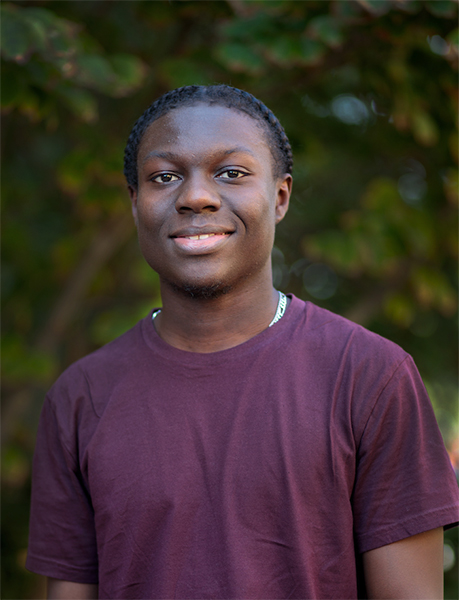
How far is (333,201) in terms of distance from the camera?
5074mm

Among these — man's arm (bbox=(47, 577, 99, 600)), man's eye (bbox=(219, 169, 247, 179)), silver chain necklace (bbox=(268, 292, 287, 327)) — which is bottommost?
man's arm (bbox=(47, 577, 99, 600))

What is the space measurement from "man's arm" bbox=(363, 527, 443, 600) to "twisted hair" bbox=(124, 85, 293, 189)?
3.74 ft

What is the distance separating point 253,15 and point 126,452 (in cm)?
241

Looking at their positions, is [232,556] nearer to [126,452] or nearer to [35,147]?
[126,452]

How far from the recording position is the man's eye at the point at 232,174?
1850mm

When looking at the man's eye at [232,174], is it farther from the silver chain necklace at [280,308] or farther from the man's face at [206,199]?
the silver chain necklace at [280,308]

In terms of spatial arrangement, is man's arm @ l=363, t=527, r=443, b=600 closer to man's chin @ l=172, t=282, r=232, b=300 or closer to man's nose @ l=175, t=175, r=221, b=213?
man's chin @ l=172, t=282, r=232, b=300

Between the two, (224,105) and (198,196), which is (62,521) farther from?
(224,105)

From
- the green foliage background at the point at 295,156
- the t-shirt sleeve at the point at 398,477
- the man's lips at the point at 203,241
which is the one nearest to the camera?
the t-shirt sleeve at the point at 398,477

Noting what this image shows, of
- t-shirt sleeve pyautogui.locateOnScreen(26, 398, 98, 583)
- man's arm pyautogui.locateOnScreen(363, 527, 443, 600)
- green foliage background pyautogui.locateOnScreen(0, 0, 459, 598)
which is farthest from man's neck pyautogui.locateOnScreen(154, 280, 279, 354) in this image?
green foliage background pyautogui.locateOnScreen(0, 0, 459, 598)

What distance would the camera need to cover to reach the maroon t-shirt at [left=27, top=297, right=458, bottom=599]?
5.63ft

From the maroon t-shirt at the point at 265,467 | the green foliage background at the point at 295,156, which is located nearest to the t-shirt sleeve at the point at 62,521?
the maroon t-shirt at the point at 265,467

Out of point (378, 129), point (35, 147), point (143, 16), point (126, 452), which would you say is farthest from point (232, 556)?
point (35, 147)

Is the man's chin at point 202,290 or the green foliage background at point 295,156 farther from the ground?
the green foliage background at point 295,156
